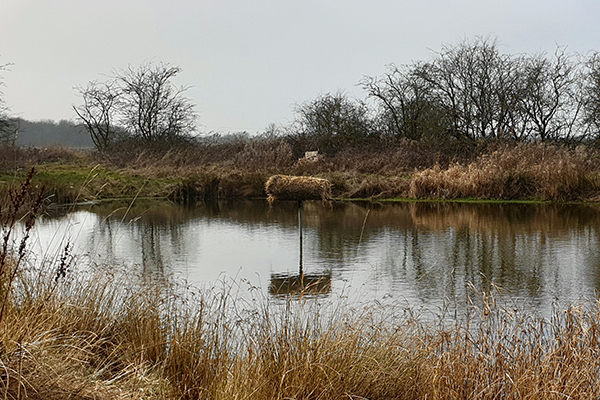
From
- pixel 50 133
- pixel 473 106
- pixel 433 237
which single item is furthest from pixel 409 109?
pixel 50 133

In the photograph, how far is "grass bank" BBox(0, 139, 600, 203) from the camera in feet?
66.5

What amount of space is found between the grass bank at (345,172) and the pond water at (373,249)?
1.86 m

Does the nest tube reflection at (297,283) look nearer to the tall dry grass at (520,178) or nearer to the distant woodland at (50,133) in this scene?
the tall dry grass at (520,178)

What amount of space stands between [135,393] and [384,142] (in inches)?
1116

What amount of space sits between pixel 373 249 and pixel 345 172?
15142 mm

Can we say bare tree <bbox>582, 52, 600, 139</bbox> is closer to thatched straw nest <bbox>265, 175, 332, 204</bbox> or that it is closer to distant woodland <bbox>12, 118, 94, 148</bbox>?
thatched straw nest <bbox>265, 175, 332, 204</bbox>

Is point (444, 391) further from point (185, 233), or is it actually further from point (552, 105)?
point (552, 105)

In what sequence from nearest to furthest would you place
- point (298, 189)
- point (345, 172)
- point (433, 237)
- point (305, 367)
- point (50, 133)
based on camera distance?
1. point (305, 367)
2. point (298, 189)
3. point (433, 237)
4. point (345, 172)
5. point (50, 133)

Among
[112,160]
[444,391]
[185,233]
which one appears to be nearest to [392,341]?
[444,391]

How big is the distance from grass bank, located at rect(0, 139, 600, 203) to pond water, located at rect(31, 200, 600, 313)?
6.09ft

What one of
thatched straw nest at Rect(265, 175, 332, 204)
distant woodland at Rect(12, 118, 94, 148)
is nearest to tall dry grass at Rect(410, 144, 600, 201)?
thatched straw nest at Rect(265, 175, 332, 204)

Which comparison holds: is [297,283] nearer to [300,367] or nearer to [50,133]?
[300,367]

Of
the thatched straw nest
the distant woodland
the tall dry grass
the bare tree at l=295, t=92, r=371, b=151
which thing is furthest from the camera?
the distant woodland

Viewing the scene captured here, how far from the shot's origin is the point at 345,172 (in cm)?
2588
